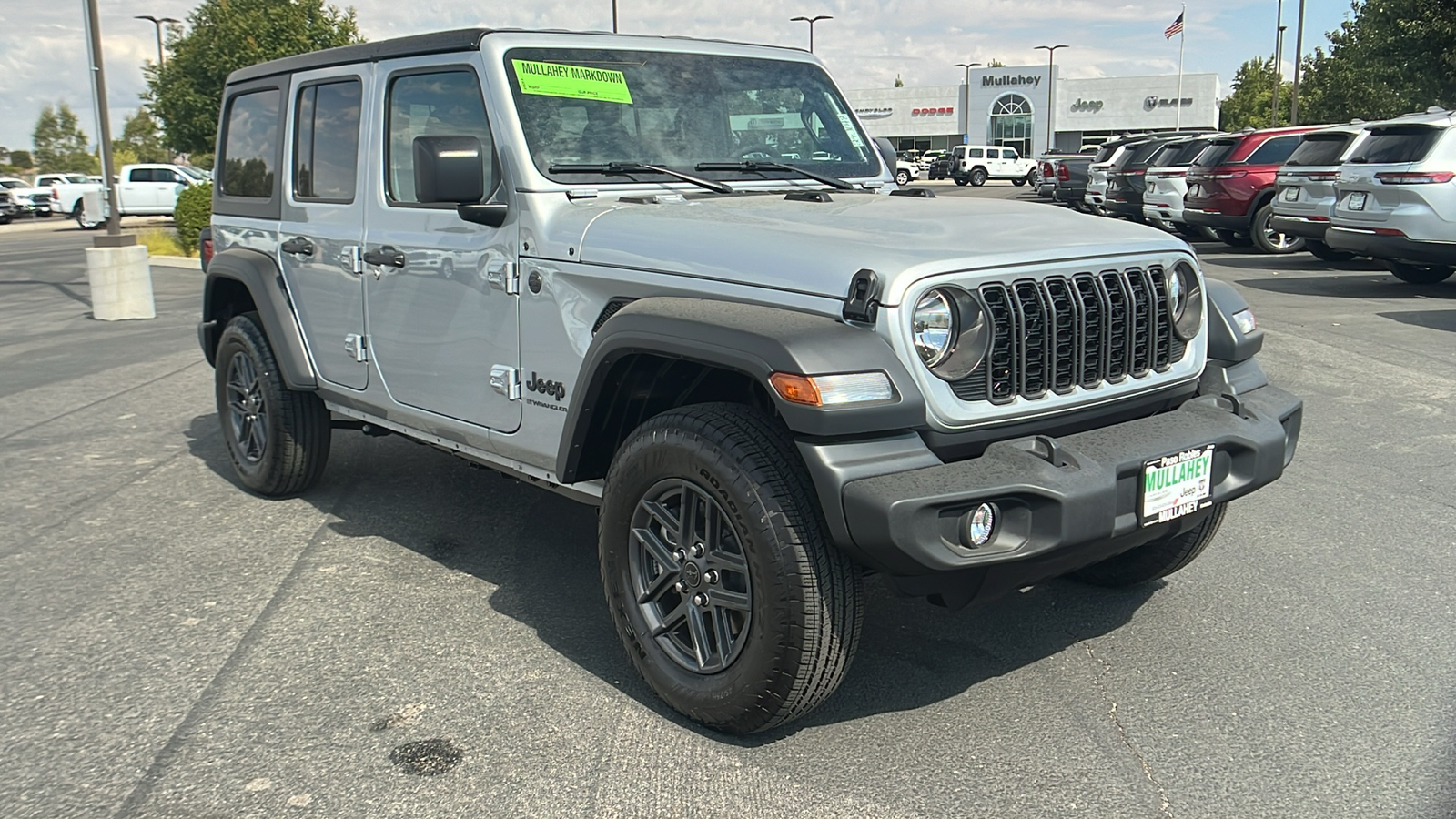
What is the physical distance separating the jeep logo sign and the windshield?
7790 cm

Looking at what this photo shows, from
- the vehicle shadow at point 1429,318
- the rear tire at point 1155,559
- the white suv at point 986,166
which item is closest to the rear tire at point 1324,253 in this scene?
the vehicle shadow at point 1429,318

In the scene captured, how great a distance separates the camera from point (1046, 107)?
3073 inches

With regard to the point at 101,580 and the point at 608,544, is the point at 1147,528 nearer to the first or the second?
the point at 608,544

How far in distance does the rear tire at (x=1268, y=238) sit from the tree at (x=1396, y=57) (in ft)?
39.6

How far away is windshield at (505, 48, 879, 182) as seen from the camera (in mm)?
4148

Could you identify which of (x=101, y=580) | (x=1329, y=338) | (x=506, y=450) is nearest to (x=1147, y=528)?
(x=506, y=450)

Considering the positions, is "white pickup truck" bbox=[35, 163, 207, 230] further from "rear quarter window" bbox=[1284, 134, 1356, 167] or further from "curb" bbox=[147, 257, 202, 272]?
"rear quarter window" bbox=[1284, 134, 1356, 167]

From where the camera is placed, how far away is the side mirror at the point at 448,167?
370 centimetres

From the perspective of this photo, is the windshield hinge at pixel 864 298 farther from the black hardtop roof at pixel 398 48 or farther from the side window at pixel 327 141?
the side window at pixel 327 141

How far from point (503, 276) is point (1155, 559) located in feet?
Answer: 8.25

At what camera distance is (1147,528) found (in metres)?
3.21

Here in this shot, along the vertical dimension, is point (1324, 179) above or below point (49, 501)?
above

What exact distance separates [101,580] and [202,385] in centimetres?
473

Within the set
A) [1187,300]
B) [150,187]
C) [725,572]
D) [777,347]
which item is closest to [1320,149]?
[1187,300]
